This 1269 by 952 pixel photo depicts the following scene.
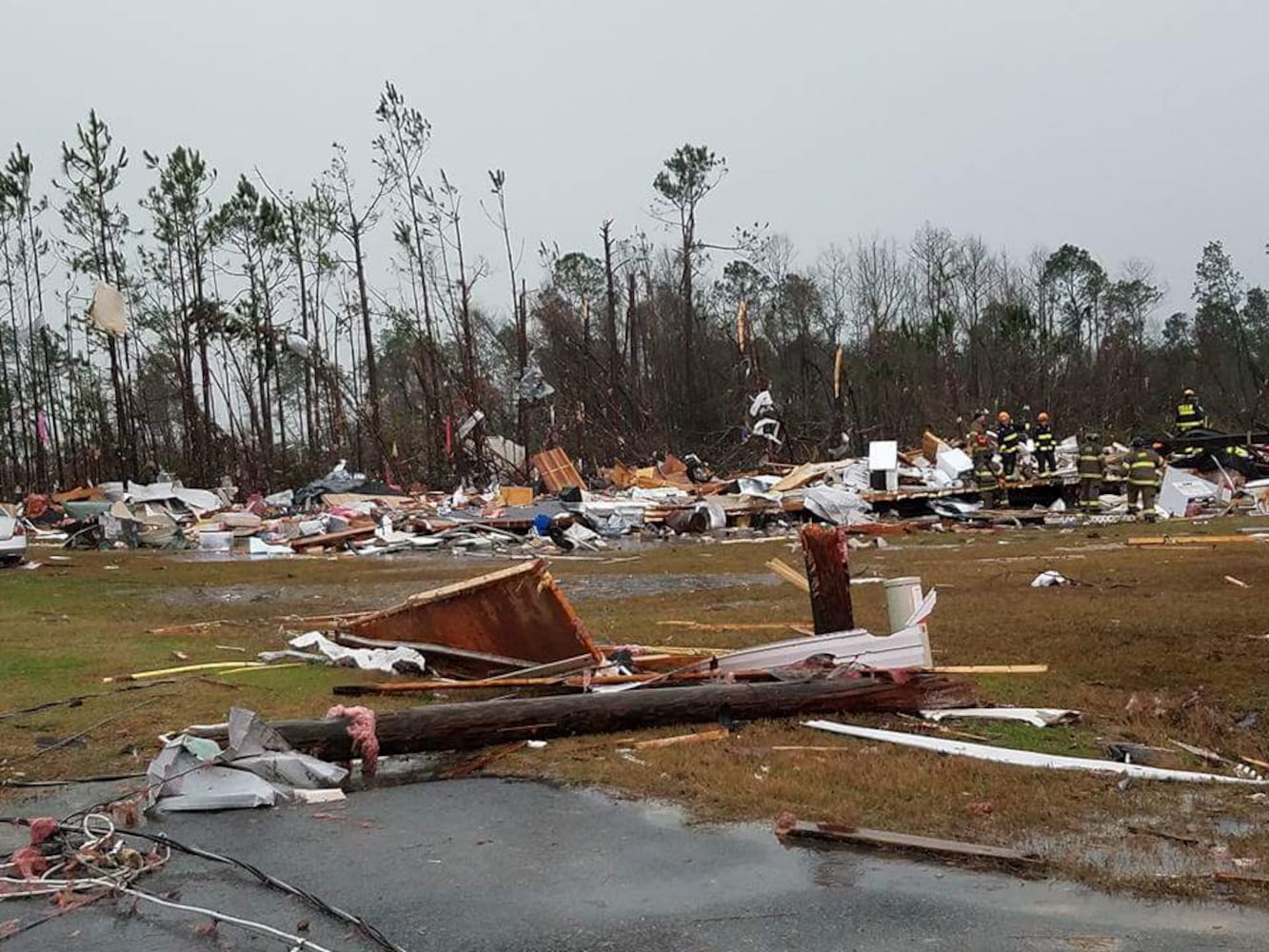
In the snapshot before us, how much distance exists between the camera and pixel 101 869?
4.48 meters

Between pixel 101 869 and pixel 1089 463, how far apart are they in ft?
68.9

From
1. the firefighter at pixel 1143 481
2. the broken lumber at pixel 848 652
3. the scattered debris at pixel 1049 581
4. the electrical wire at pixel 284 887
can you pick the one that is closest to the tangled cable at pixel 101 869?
the electrical wire at pixel 284 887

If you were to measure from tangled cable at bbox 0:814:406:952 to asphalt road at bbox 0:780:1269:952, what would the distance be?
0.17 feet

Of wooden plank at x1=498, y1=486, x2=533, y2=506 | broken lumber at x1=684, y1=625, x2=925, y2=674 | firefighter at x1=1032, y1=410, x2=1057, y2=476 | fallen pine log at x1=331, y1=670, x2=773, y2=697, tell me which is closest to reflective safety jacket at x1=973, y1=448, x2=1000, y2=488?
firefighter at x1=1032, y1=410, x2=1057, y2=476

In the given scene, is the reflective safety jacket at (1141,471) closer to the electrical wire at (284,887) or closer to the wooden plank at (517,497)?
the wooden plank at (517,497)

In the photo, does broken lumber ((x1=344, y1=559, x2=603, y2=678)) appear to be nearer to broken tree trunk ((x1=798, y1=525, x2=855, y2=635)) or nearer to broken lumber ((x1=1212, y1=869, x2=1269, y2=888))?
broken tree trunk ((x1=798, y1=525, x2=855, y2=635))

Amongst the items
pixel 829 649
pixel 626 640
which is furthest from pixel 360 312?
pixel 829 649

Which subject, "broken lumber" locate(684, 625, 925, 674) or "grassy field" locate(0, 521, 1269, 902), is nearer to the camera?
"grassy field" locate(0, 521, 1269, 902)

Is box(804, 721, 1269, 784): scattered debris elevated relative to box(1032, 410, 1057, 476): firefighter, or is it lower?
lower

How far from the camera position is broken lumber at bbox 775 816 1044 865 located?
423cm

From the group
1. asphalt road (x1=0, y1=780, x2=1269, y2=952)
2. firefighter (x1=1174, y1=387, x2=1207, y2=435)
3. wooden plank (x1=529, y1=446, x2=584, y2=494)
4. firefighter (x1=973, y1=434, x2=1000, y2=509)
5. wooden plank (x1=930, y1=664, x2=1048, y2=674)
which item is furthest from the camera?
wooden plank (x1=529, y1=446, x2=584, y2=494)

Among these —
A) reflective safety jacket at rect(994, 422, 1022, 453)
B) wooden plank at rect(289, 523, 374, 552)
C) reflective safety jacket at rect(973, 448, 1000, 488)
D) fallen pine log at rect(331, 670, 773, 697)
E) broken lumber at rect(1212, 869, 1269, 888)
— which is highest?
reflective safety jacket at rect(994, 422, 1022, 453)

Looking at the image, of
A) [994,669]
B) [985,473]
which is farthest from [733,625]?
[985,473]

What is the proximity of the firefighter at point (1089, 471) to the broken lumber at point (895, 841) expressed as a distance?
19.4 meters
